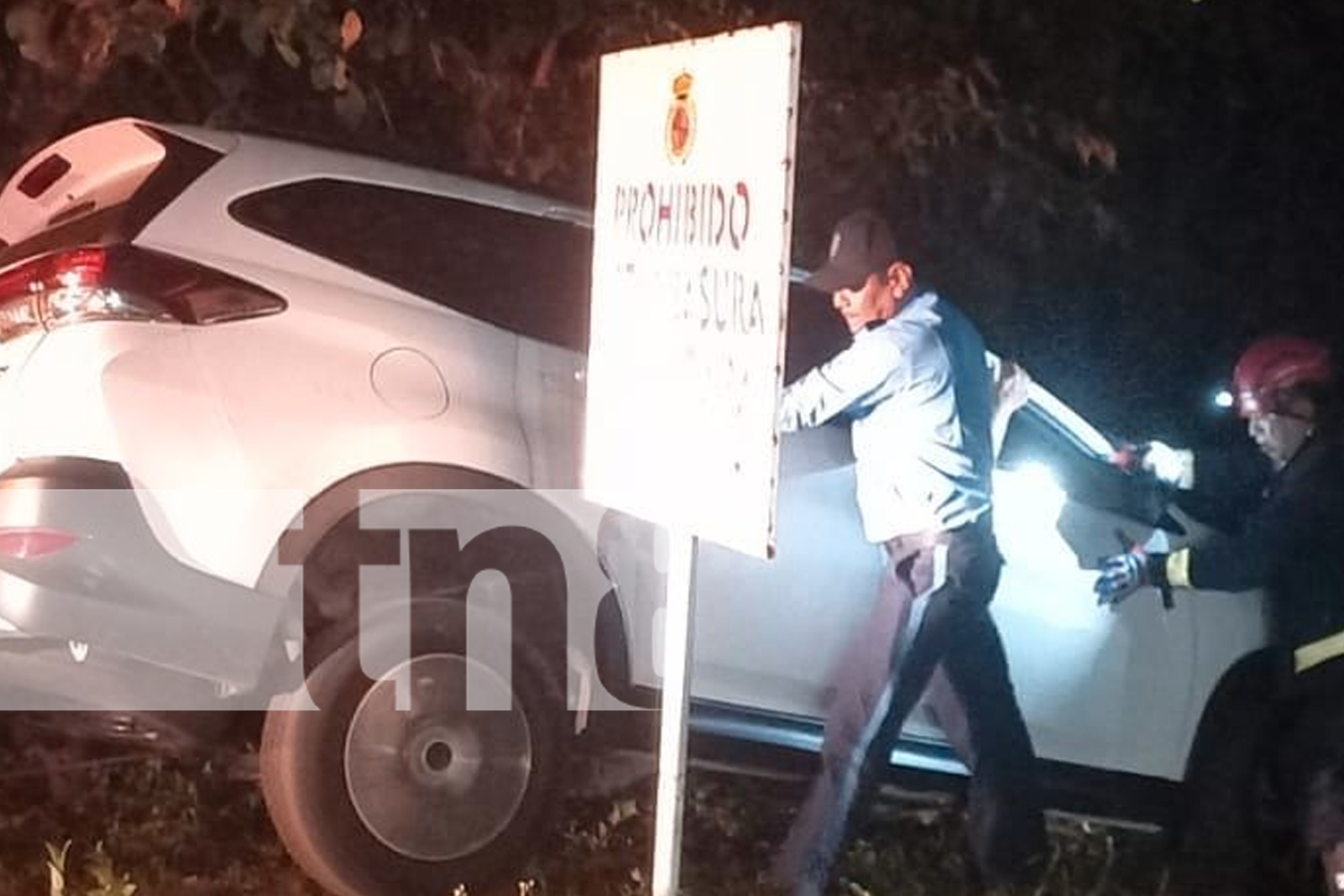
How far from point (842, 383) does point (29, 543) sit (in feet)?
7.02

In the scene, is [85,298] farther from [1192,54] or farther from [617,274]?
[1192,54]

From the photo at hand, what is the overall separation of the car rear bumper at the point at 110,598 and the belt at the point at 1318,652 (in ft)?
9.50

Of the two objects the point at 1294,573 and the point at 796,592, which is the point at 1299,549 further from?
the point at 796,592

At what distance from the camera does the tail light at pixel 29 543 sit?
5.46m

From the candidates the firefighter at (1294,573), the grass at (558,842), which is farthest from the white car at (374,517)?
the grass at (558,842)

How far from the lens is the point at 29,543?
5465 millimetres

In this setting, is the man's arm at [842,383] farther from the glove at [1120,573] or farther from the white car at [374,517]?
the glove at [1120,573]

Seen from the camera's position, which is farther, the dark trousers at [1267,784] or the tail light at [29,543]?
the dark trousers at [1267,784]

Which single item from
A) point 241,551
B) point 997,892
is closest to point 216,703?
point 241,551

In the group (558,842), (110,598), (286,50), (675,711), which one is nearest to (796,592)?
(558,842)

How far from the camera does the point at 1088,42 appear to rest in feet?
24.0

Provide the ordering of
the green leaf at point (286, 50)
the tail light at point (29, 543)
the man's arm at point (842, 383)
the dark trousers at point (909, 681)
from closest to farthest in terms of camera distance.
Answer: the tail light at point (29, 543) < the man's arm at point (842, 383) < the dark trousers at point (909, 681) < the green leaf at point (286, 50)

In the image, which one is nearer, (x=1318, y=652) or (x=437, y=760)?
(x=437, y=760)

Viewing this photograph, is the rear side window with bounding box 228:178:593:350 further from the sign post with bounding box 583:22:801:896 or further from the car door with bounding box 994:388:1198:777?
the car door with bounding box 994:388:1198:777
